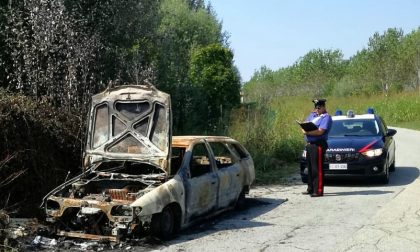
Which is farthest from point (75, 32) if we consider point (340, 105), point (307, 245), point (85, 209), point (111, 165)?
point (340, 105)

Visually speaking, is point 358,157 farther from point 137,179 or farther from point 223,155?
point 137,179

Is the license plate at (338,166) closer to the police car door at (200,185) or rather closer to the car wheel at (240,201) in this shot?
the car wheel at (240,201)

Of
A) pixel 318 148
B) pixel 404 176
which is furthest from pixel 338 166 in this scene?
pixel 404 176

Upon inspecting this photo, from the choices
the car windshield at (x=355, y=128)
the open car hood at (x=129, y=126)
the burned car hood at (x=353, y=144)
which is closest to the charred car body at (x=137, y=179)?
the open car hood at (x=129, y=126)

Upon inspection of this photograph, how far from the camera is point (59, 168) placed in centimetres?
984

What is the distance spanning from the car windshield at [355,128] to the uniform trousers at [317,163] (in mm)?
2487

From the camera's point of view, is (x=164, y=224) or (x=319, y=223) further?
(x=319, y=223)

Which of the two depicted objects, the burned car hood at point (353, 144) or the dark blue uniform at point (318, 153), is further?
the burned car hood at point (353, 144)

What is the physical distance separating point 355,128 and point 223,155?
15.6 ft

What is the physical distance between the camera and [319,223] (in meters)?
8.20

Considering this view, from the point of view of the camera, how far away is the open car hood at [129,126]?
8102mm

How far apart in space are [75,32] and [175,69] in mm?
6066

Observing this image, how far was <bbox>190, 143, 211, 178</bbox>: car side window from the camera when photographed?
8.20 m

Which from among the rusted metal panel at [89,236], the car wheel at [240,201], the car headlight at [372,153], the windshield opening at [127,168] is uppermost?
the car headlight at [372,153]
